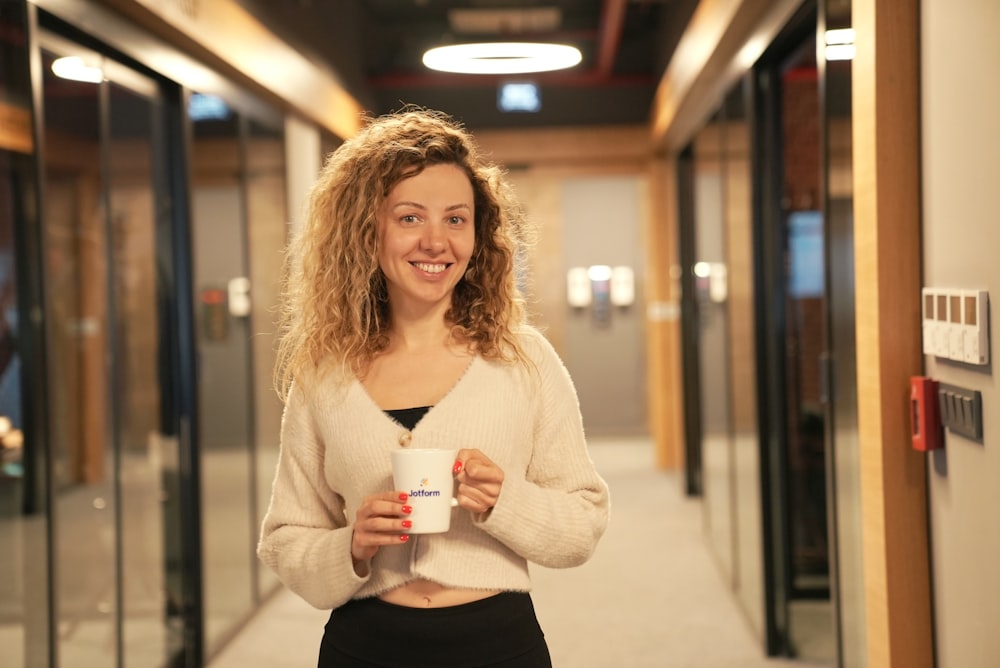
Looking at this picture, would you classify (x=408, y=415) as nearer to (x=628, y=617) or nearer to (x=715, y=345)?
(x=628, y=617)

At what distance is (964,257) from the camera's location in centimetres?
227

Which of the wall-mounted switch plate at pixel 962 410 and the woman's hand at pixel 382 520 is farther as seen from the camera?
the wall-mounted switch plate at pixel 962 410

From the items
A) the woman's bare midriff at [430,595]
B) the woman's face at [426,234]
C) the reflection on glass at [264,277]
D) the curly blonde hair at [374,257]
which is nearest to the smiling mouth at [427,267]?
the woman's face at [426,234]

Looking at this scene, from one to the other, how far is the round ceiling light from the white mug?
17.9 feet

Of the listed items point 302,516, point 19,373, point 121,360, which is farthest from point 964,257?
point 121,360

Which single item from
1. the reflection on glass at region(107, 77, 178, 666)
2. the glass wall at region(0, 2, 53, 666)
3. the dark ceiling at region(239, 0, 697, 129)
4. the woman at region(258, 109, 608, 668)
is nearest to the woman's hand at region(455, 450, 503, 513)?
the woman at region(258, 109, 608, 668)

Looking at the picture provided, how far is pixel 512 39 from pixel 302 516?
24.9 ft

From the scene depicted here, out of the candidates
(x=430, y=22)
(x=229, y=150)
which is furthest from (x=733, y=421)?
(x=430, y=22)

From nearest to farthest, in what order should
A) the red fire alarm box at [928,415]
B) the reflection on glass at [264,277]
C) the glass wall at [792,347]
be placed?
the red fire alarm box at [928,415] < the glass wall at [792,347] < the reflection on glass at [264,277]

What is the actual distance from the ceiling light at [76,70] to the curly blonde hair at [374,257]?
6.11 feet

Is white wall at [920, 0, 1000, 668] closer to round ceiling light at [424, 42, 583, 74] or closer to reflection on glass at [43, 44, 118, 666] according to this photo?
reflection on glass at [43, 44, 118, 666]

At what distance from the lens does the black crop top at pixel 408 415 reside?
185 centimetres

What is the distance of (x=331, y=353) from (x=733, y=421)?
3.94 m

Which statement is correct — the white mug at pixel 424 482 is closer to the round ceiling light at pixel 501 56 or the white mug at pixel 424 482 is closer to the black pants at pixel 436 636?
the black pants at pixel 436 636
